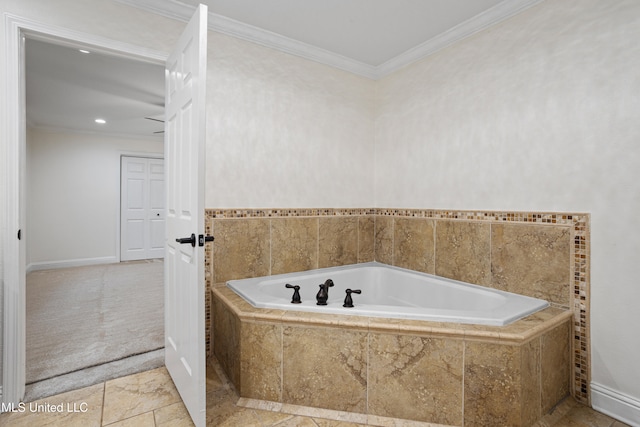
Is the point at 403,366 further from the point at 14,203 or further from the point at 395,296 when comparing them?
the point at 14,203

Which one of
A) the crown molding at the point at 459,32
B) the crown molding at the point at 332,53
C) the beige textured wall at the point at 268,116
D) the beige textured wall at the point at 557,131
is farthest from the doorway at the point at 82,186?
the beige textured wall at the point at 557,131

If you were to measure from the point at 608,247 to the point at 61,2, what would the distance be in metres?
3.42

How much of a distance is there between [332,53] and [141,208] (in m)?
5.08

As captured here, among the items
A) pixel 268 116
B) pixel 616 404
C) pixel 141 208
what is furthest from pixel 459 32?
pixel 141 208

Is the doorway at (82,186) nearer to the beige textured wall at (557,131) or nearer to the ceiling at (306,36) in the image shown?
the ceiling at (306,36)

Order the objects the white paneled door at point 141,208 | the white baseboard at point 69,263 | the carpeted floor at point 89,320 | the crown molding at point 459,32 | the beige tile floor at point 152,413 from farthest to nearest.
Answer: the white paneled door at point 141,208, the white baseboard at point 69,263, the carpeted floor at point 89,320, the crown molding at point 459,32, the beige tile floor at point 152,413

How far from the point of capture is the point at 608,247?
5.81 ft

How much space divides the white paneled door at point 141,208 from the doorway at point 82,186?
13 centimetres

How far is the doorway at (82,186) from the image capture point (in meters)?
2.66

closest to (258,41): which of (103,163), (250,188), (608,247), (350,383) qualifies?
(250,188)

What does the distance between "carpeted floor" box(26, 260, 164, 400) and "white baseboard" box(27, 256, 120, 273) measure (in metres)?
0.31

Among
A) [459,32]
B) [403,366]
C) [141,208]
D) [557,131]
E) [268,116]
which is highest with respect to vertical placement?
[459,32]

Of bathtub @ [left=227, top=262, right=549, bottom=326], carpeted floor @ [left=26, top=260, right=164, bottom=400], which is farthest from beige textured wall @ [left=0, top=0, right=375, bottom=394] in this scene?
carpeted floor @ [left=26, top=260, right=164, bottom=400]

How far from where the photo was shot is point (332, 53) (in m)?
2.89
